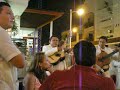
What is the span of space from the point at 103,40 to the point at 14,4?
90.0 inches

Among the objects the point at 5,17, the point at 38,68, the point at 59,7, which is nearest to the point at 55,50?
the point at 38,68

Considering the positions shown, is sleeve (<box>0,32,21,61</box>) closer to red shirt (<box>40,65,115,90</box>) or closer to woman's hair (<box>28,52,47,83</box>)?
red shirt (<box>40,65,115,90</box>)

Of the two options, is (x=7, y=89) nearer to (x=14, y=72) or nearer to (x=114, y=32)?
(x=14, y=72)

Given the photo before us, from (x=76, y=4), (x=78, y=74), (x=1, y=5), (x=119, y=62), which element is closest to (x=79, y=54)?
(x=78, y=74)

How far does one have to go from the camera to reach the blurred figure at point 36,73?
2.99 metres

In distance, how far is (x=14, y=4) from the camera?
19.0 ft

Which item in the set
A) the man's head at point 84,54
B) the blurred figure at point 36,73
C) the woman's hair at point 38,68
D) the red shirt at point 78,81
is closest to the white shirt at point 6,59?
the red shirt at point 78,81

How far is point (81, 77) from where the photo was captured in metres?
1.45

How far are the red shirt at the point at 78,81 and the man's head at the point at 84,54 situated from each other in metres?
0.03

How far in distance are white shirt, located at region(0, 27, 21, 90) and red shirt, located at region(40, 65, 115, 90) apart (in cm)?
32

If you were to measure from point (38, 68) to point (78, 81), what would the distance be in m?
1.77

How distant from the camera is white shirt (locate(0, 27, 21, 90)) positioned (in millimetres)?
1682

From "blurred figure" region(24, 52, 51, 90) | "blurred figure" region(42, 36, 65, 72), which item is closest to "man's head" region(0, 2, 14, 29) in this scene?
"blurred figure" region(24, 52, 51, 90)

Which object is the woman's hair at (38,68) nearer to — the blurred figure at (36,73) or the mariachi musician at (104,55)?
the blurred figure at (36,73)
